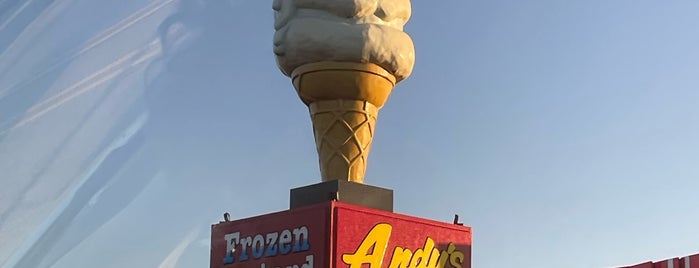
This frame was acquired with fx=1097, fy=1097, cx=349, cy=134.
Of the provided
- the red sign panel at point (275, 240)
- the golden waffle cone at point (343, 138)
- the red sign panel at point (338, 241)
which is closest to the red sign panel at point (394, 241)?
the red sign panel at point (338, 241)

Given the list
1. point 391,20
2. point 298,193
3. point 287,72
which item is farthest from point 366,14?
point 298,193

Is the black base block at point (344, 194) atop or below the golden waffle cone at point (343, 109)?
below

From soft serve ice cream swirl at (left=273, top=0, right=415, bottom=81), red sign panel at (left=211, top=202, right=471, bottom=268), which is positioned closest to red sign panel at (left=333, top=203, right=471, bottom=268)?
red sign panel at (left=211, top=202, right=471, bottom=268)

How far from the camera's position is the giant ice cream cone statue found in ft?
37.1

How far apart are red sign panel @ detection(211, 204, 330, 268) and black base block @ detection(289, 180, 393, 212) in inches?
11.8

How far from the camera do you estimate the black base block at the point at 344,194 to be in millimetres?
11203

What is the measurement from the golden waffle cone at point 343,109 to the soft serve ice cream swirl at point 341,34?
0.11 meters

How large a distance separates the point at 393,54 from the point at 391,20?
43 centimetres

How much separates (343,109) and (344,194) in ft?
3.02

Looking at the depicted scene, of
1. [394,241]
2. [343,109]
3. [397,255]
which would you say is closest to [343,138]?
[343,109]

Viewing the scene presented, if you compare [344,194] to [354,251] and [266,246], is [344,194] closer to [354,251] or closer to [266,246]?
[354,251]

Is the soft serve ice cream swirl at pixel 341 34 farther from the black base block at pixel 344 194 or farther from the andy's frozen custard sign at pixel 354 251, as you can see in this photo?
the andy's frozen custard sign at pixel 354 251

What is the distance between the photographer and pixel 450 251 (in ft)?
39.0

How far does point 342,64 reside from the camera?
1134 cm
